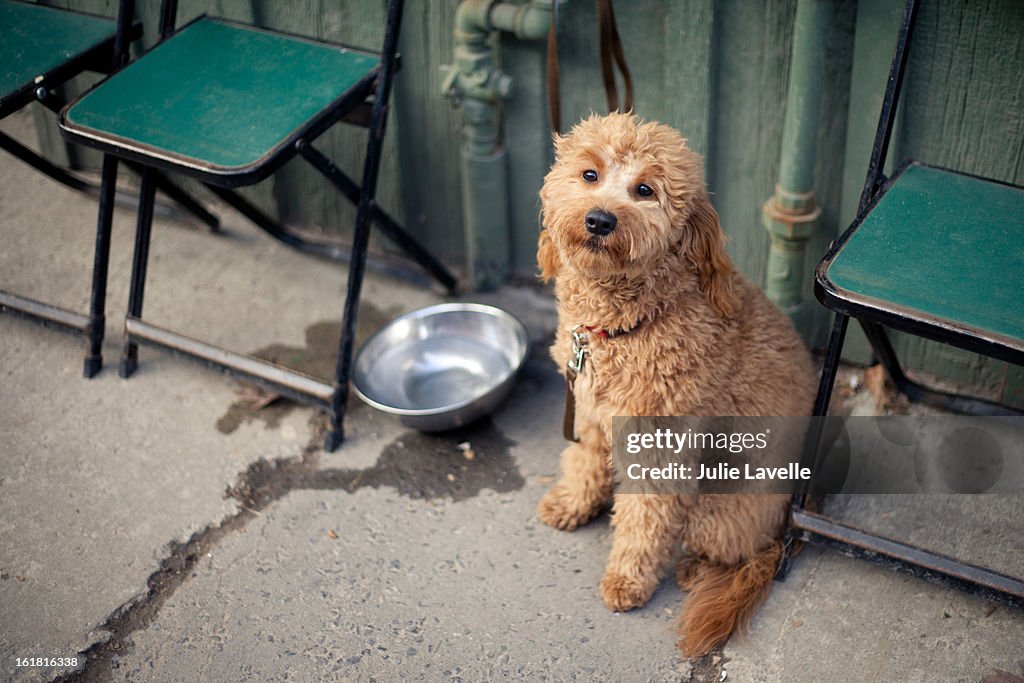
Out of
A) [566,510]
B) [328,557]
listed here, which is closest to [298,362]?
[328,557]

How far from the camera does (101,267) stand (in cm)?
333

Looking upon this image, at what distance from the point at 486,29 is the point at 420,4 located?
0.36 metres

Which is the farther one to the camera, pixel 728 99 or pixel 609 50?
pixel 728 99

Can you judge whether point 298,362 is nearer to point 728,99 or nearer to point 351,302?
point 351,302

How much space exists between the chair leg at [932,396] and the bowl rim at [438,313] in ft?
3.64

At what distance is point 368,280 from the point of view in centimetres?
392

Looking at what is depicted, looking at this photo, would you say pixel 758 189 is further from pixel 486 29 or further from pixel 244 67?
pixel 244 67

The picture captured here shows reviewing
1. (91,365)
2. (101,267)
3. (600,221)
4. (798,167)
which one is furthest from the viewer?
(91,365)

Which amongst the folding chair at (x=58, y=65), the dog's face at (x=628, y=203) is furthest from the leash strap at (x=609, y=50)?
the folding chair at (x=58, y=65)

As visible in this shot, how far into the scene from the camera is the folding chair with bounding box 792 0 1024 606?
2069mm

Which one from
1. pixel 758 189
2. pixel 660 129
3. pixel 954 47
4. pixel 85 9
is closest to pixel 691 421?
pixel 660 129

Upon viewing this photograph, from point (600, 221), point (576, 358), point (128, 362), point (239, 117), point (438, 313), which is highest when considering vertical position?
point (600, 221)

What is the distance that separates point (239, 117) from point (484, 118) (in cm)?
88

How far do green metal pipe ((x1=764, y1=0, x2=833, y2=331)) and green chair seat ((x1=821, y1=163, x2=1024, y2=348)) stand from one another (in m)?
0.44
